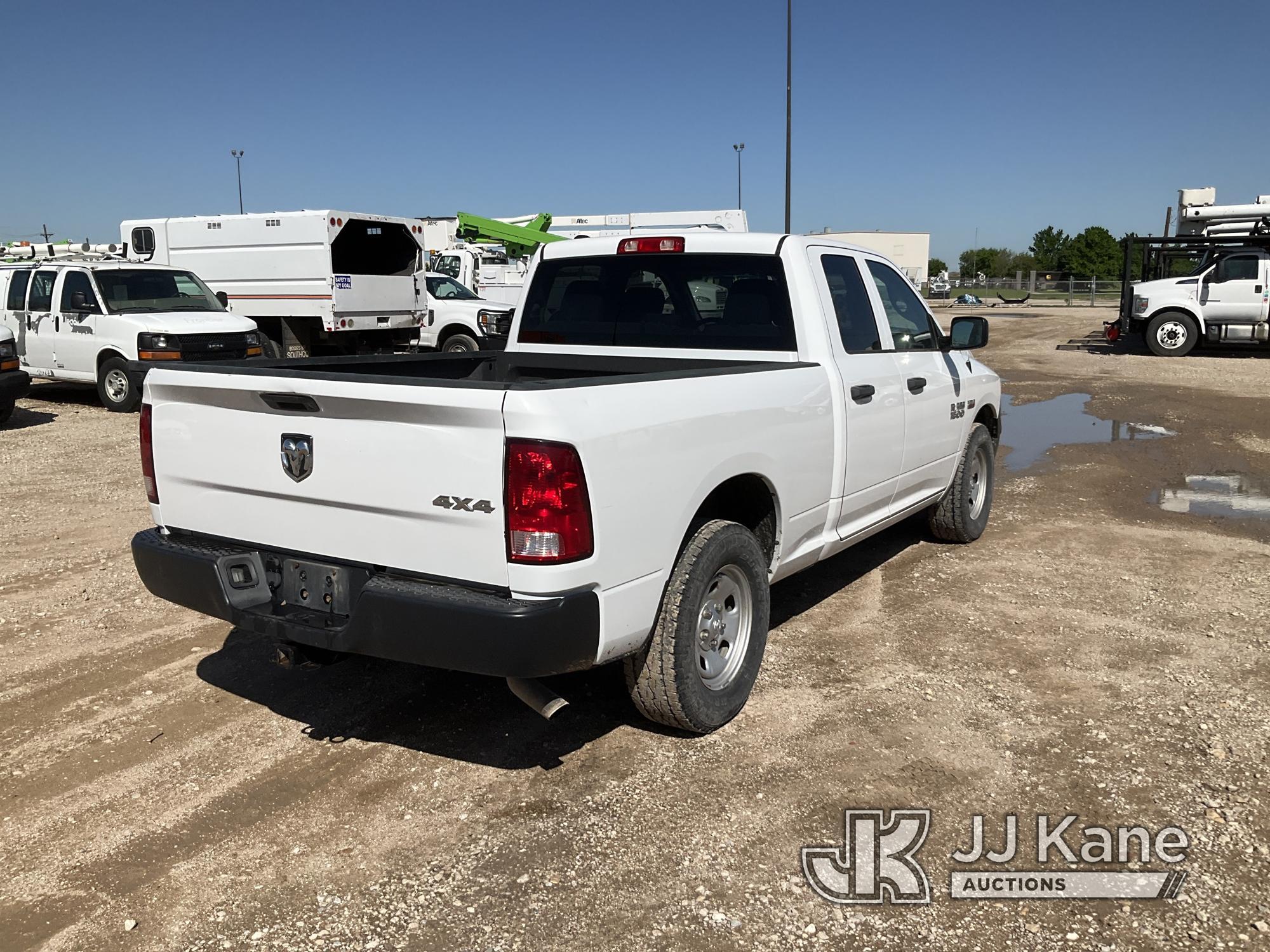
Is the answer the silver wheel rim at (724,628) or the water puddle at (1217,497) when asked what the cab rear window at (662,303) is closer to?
the silver wheel rim at (724,628)

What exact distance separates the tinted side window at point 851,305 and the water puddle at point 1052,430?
5200 millimetres

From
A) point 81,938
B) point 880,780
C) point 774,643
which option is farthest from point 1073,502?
point 81,938

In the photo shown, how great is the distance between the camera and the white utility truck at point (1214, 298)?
2008 centimetres

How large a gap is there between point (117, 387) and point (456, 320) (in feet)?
21.3

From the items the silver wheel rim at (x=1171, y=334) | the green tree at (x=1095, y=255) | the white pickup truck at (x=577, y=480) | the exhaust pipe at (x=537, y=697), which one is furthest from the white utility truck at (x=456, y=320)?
the green tree at (x=1095, y=255)

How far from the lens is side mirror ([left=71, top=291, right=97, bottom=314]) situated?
45.3 ft

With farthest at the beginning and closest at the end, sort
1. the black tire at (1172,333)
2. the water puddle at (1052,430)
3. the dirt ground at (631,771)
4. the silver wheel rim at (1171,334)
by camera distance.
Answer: the silver wheel rim at (1171,334) → the black tire at (1172,333) → the water puddle at (1052,430) → the dirt ground at (631,771)

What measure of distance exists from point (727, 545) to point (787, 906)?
1320 mm

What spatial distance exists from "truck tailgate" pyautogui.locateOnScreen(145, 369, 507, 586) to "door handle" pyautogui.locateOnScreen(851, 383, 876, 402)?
2.29m

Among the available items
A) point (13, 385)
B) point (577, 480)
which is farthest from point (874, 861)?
point (13, 385)

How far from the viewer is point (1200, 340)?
21.4 metres

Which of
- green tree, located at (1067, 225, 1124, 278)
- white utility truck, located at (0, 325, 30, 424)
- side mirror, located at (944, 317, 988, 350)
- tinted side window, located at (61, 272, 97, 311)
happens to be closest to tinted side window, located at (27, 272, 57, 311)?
tinted side window, located at (61, 272, 97, 311)

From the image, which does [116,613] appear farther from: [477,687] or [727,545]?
[727,545]

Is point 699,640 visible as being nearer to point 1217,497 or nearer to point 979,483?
point 979,483
